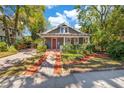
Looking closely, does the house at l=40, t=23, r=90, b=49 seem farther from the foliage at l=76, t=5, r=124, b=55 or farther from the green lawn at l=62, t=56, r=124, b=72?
the green lawn at l=62, t=56, r=124, b=72

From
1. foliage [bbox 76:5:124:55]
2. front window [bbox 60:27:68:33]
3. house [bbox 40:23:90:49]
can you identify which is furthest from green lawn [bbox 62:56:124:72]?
front window [bbox 60:27:68:33]

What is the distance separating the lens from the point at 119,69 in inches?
425

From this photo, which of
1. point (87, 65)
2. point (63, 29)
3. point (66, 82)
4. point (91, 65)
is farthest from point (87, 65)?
point (63, 29)

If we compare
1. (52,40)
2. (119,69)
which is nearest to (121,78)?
(119,69)

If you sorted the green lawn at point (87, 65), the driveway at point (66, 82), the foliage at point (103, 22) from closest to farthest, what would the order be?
the driveway at point (66, 82) → the green lawn at point (87, 65) → the foliage at point (103, 22)

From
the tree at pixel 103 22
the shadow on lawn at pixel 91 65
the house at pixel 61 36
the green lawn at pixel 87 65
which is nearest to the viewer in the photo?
the green lawn at pixel 87 65

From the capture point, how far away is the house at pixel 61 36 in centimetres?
2967

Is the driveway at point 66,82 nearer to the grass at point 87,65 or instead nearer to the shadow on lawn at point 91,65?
the grass at point 87,65

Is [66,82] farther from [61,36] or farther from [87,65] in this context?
[61,36]

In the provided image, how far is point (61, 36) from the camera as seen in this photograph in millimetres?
29625

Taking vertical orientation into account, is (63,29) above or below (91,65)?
above

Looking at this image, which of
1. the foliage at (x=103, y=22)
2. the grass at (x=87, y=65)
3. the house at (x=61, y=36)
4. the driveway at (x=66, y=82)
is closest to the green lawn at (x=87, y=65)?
the grass at (x=87, y=65)
